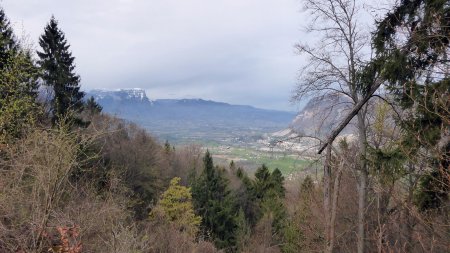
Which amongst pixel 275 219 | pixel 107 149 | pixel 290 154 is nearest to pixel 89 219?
pixel 290 154

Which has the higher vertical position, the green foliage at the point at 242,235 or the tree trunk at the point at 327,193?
the tree trunk at the point at 327,193

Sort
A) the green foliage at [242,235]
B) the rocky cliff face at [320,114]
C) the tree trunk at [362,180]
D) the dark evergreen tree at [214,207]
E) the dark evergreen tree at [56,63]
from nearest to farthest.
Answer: the rocky cliff face at [320,114] < the tree trunk at [362,180] < the dark evergreen tree at [56,63] < the green foliage at [242,235] < the dark evergreen tree at [214,207]

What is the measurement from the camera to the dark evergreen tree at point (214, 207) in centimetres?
2941

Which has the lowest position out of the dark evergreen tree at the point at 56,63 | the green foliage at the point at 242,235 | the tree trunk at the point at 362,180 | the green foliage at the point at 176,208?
the green foliage at the point at 242,235

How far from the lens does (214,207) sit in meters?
29.6

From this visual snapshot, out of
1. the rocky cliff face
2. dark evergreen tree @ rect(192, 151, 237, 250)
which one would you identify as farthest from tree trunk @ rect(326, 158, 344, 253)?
dark evergreen tree @ rect(192, 151, 237, 250)

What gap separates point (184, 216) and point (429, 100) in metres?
21.8

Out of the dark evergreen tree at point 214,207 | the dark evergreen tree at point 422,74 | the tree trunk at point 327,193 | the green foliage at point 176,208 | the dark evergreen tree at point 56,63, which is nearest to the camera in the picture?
the dark evergreen tree at point 422,74

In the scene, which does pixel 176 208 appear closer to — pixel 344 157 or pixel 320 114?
pixel 320 114

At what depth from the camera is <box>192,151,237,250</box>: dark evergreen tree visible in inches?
1158

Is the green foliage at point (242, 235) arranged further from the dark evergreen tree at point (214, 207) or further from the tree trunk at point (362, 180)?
the tree trunk at point (362, 180)

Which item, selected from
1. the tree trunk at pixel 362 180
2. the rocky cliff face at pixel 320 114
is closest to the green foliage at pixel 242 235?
the tree trunk at pixel 362 180

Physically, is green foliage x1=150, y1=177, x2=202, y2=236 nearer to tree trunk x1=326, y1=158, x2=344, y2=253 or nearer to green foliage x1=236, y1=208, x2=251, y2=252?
green foliage x1=236, y1=208, x2=251, y2=252

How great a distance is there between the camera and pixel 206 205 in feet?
100
